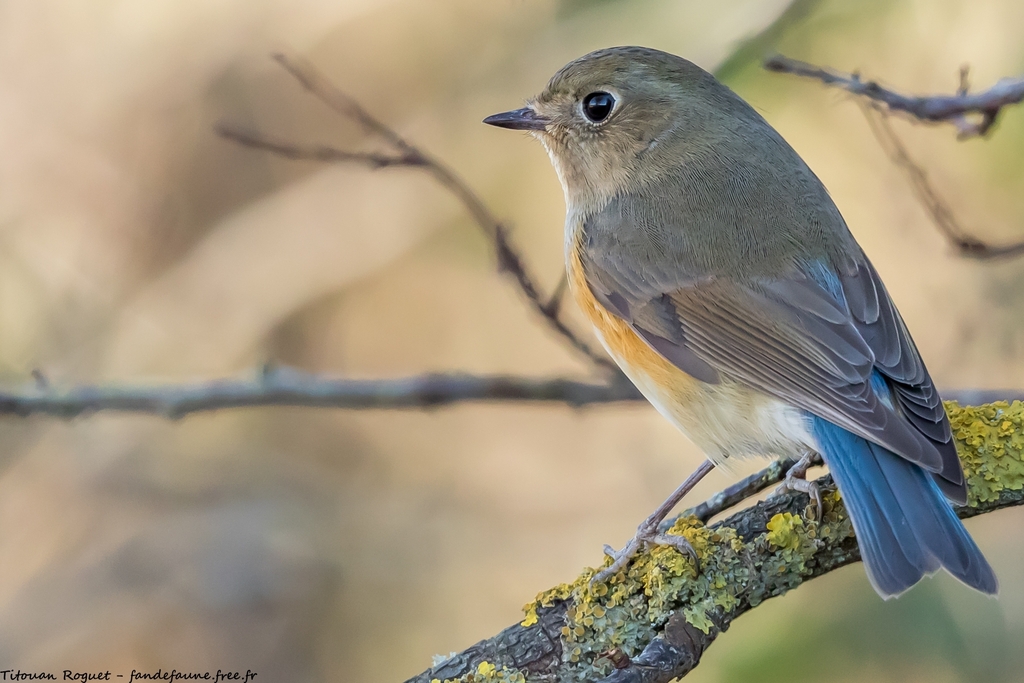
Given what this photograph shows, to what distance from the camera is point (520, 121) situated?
3.52 m

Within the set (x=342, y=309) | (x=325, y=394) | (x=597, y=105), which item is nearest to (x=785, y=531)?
(x=325, y=394)

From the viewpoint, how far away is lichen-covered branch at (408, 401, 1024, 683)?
2.32 m

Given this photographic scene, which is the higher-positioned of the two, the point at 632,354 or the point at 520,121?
the point at 520,121

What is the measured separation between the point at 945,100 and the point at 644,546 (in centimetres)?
160

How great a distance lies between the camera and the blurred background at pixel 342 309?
179 inches

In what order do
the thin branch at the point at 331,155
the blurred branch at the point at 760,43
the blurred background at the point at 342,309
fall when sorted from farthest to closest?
the blurred background at the point at 342,309 → the blurred branch at the point at 760,43 → the thin branch at the point at 331,155

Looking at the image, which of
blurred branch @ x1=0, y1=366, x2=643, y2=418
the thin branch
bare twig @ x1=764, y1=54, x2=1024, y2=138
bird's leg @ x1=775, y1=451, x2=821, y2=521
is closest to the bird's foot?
bird's leg @ x1=775, y1=451, x2=821, y2=521

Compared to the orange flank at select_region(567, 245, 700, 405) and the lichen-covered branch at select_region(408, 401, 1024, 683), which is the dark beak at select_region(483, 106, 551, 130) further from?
the lichen-covered branch at select_region(408, 401, 1024, 683)

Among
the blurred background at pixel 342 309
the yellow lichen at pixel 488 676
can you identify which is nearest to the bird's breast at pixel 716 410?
the yellow lichen at pixel 488 676

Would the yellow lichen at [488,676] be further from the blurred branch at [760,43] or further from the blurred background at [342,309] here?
the blurred branch at [760,43]

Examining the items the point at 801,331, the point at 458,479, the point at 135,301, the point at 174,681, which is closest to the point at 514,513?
the point at 458,479

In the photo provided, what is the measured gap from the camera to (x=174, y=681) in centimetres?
464

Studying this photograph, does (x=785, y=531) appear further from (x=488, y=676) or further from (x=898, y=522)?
(x=488, y=676)

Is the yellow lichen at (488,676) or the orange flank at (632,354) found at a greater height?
the orange flank at (632,354)
